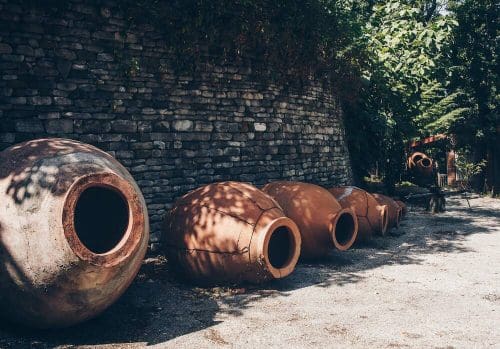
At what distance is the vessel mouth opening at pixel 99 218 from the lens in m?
4.14

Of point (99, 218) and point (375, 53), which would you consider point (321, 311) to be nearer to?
point (99, 218)

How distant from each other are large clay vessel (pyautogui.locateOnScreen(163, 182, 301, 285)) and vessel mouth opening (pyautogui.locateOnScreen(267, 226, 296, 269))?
13 mm

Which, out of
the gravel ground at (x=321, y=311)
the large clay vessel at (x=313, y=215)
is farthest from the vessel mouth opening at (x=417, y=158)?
the large clay vessel at (x=313, y=215)

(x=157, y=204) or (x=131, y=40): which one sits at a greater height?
(x=131, y=40)

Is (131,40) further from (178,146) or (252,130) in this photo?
(252,130)

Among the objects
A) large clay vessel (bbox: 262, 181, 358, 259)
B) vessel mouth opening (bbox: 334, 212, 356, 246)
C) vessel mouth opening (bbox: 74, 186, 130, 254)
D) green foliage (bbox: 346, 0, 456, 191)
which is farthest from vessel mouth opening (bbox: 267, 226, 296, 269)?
green foliage (bbox: 346, 0, 456, 191)

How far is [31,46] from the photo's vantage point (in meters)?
5.27

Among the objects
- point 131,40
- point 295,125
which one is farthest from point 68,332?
point 295,125

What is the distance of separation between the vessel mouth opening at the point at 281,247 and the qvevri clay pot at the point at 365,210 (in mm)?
2120

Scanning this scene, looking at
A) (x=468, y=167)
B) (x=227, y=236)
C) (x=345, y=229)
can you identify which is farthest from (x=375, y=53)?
(x=227, y=236)

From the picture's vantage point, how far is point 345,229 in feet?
20.6

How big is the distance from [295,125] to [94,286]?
5618 millimetres

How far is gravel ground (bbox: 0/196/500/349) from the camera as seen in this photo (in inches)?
138

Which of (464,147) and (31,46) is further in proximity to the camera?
(464,147)
